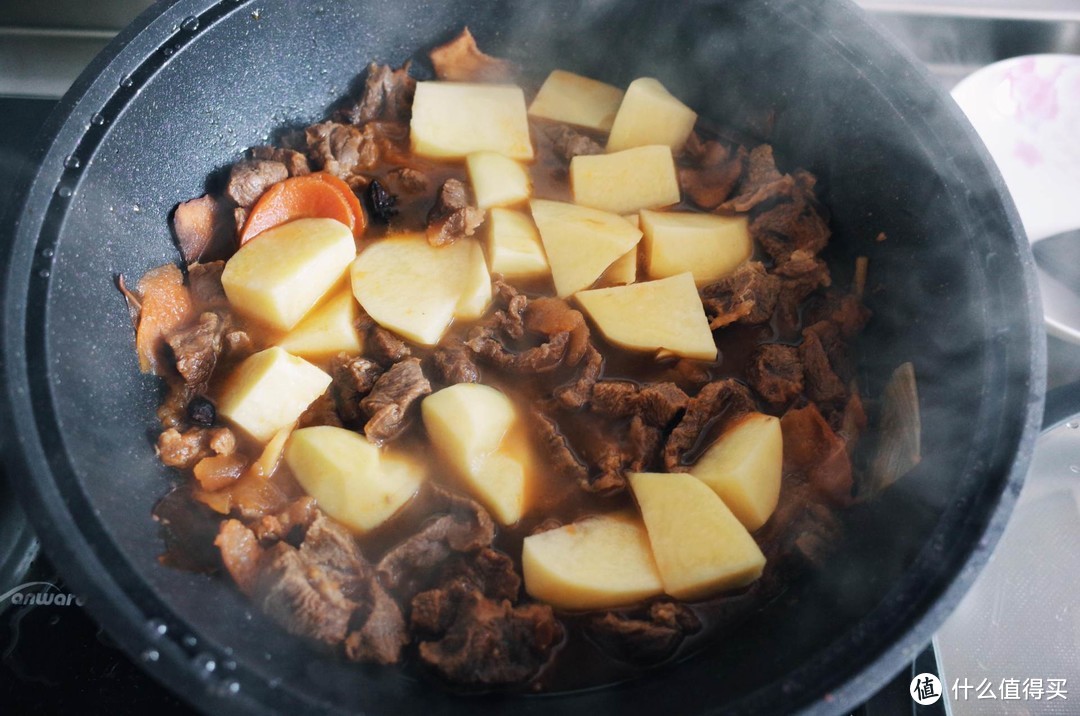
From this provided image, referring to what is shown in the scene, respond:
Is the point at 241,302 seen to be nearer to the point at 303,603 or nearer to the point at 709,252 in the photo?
the point at 303,603

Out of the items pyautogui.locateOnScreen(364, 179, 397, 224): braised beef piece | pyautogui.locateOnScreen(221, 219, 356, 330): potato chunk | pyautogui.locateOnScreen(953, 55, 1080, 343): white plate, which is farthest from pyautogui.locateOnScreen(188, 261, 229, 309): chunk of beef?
pyautogui.locateOnScreen(953, 55, 1080, 343): white plate

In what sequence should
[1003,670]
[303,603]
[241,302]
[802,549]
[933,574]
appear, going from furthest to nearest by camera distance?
[241,302]
[1003,670]
[802,549]
[303,603]
[933,574]

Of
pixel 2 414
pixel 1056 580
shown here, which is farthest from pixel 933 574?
pixel 2 414

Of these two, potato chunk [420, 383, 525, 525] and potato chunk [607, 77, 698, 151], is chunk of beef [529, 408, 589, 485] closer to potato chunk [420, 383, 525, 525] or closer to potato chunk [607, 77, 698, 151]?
potato chunk [420, 383, 525, 525]

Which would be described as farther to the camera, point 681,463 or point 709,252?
point 709,252

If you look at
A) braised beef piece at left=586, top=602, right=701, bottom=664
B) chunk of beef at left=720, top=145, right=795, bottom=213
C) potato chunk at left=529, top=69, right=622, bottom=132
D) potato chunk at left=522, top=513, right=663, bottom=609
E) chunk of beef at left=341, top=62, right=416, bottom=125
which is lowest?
braised beef piece at left=586, top=602, right=701, bottom=664
